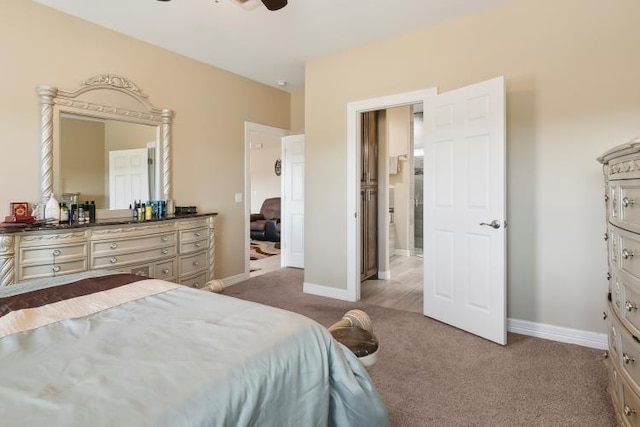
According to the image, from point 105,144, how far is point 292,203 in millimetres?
2723

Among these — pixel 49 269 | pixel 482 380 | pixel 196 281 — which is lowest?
pixel 482 380

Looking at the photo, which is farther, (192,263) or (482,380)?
(192,263)

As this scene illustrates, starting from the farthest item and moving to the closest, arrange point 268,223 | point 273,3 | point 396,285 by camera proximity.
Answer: point 268,223, point 396,285, point 273,3

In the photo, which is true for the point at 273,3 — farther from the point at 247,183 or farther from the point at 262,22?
the point at 247,183

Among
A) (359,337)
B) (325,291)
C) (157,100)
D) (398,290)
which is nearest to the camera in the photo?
(359,337)

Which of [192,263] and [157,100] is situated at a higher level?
[157,100]

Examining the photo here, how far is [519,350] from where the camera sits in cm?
251

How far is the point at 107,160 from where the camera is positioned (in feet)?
10.9

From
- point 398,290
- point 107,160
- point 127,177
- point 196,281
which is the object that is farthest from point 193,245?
point 398,290

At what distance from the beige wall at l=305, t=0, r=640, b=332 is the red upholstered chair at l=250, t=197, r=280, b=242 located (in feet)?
Answer: 16.1

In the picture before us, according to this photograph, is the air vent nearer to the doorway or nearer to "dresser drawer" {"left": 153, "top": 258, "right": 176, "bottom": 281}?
the doorway

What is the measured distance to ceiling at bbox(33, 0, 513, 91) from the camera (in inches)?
111

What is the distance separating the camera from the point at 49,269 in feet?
8.16

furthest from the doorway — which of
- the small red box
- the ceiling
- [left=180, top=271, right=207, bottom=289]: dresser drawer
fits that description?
the small red box
